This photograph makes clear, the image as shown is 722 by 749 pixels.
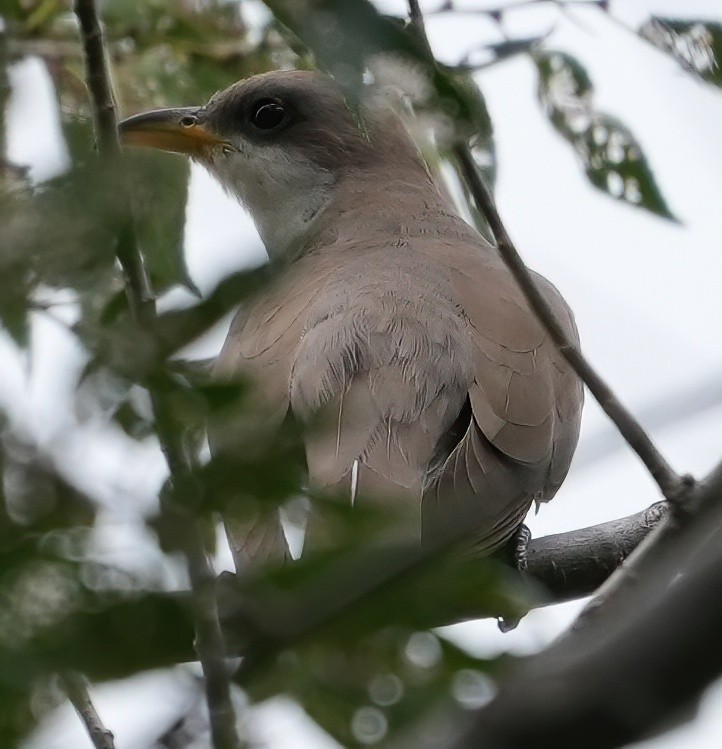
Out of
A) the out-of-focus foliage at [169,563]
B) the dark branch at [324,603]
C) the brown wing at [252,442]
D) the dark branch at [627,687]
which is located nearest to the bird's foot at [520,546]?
the brown wing at [252,442]

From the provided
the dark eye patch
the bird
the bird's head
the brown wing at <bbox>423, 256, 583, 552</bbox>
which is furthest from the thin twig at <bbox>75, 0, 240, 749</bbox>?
the dark eye patch

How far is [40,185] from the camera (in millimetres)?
1151

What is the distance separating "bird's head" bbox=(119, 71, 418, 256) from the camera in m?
4.68

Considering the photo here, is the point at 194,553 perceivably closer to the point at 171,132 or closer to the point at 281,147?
the point at 171,132

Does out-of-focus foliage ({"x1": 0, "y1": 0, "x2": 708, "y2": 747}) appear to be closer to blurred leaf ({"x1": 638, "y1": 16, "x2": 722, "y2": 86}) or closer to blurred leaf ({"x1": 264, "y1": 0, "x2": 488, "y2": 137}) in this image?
blurred leaf ({"x1": 264, "y1": 0, "x2": 488, "y2": 137})

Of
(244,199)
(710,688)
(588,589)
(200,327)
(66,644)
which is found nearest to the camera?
(710,688)

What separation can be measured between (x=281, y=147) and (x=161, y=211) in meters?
3.56

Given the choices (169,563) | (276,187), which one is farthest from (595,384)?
(276,187)

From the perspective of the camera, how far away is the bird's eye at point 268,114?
4793mm

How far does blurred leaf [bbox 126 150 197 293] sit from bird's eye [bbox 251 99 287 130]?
7.06 ft

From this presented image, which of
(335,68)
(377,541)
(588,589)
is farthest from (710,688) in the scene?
(588,589)

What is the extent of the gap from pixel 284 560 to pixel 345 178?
3.92 m

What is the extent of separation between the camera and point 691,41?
2383mm

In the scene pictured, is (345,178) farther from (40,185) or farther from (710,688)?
(710,688)
